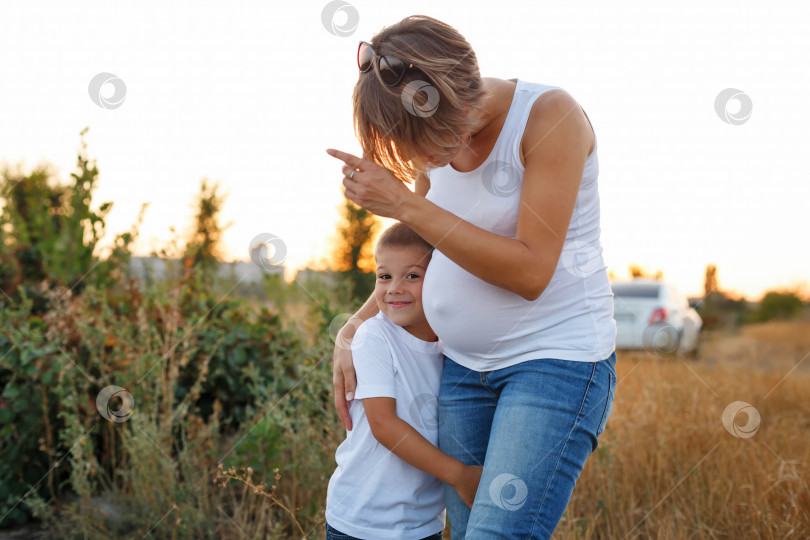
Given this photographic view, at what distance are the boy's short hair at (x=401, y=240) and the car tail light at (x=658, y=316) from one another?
8.44 meters

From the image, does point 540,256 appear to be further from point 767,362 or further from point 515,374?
point 767,362

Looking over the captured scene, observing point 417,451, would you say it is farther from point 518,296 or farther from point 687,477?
point 687,477

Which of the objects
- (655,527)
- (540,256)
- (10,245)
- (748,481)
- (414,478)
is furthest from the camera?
(10,245)

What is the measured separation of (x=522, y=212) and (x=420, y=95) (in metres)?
0.37

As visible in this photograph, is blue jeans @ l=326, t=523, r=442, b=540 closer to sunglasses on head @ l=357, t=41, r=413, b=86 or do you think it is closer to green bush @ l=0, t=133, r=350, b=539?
green bush @ l=0, t=133, r=350, b=539

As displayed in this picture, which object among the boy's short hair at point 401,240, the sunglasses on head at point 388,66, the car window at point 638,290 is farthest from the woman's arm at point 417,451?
the car window at point 638,290

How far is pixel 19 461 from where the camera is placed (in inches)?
129

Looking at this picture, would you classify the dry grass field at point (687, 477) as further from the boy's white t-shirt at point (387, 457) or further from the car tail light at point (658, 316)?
the car tail light at point (658, 316)

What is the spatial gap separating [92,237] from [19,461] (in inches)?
59.8

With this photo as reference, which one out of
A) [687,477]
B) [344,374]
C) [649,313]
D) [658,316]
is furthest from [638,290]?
[344,374]

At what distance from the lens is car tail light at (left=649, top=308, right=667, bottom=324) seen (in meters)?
9.55

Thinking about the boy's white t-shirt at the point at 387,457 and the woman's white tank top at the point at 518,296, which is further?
the boy's white t-shirt at the point at 387,457

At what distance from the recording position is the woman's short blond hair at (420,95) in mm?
1523

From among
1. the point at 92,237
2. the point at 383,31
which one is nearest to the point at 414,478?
the point at 383,31
